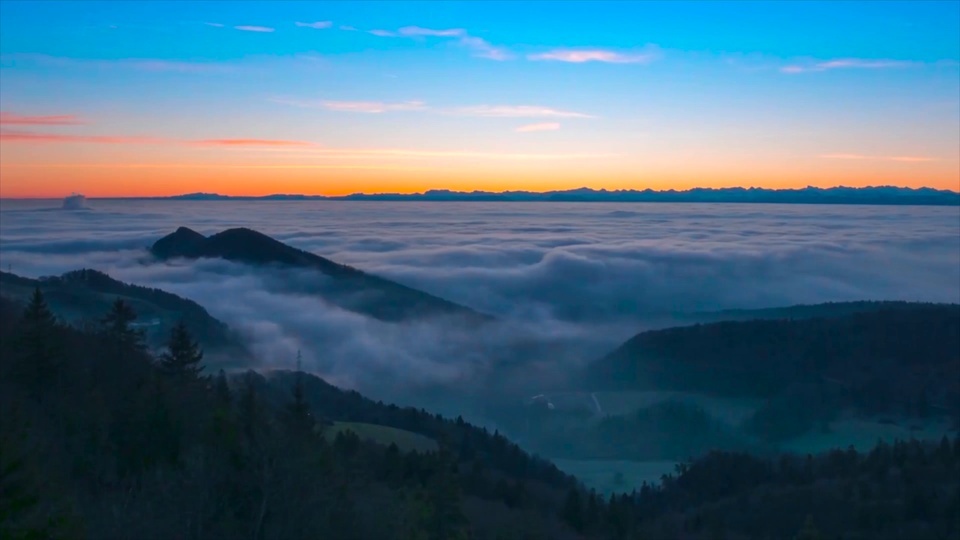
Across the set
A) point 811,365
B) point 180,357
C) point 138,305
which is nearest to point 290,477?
point 180,357

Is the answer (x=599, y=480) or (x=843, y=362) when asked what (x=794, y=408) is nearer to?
(x=843, y=362)

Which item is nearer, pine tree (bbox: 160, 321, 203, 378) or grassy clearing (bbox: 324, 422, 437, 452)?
pine tree (bbox: 160, 321, 203, 378)

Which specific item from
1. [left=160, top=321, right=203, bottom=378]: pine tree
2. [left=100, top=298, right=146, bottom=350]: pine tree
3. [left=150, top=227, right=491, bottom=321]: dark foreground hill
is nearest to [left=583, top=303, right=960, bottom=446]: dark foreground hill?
[left=150, top=227, right=491, bottom=321]: dark foreground hill

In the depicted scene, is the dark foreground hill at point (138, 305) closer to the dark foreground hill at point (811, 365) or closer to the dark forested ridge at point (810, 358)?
the dark foreground hill at point (811, 365)

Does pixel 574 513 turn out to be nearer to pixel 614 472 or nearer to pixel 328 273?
pixel 614 472

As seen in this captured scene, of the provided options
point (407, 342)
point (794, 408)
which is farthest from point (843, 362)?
point (407, 342)

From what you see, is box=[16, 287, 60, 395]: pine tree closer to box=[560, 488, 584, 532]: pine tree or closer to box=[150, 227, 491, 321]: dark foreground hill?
box=[560, 488, 584, 532]: pine tree

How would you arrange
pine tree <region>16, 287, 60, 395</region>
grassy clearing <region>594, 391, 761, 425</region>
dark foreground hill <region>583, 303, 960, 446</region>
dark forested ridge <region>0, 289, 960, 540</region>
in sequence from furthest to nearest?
grassy clearing <region>594, 391, 761, 425</region>, dark foreground hill <region>583, 303, 960, 446</region>, pine tree <region>16, 287, 60, 395</region>, dark forested ridge <region>0, 289, 960, 540</region>
